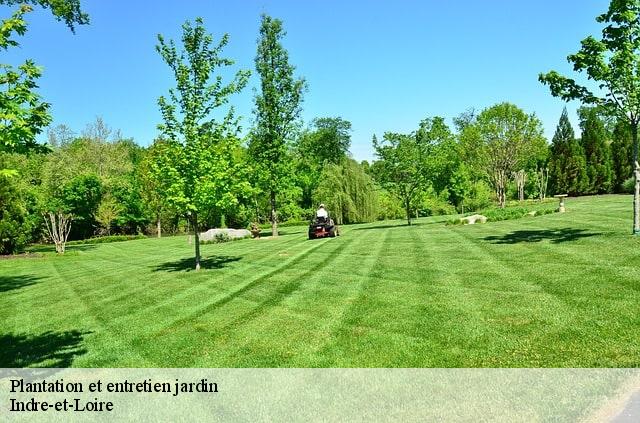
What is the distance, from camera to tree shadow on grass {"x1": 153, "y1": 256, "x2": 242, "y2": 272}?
629 inches

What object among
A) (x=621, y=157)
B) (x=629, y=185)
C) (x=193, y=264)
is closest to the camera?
(x=193, y=264)

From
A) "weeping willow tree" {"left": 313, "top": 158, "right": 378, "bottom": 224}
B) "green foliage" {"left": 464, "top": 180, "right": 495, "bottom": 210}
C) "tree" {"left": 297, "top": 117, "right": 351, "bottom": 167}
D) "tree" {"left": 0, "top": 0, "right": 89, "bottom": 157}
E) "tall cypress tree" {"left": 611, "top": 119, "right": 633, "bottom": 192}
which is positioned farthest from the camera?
"tree" {"left": 297, "top": 117, "right": 351, "bottom": 167}

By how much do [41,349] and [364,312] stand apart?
5480 mm

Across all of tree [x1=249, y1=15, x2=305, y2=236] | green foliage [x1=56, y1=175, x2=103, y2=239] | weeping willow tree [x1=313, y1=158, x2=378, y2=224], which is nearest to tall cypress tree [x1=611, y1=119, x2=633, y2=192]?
weeping willow tree [x1=313, y1=158, x2=378, y2=224]

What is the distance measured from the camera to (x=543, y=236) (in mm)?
15602

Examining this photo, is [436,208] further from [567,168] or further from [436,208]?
[567,168]

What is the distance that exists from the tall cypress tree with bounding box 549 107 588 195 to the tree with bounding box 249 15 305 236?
106ft

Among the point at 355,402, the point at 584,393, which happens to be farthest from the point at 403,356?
the point at 584,393

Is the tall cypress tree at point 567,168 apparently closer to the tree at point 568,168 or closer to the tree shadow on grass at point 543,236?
the tree at point 568,168

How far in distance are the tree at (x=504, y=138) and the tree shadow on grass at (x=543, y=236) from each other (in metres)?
20.3

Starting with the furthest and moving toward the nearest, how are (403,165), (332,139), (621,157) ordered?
1. (332,139)
2. (621,157)
3. (403,165)

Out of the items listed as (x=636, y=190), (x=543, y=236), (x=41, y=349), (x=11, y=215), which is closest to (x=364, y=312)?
(x=41, y=349)

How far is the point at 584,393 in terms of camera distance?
4.65 meters

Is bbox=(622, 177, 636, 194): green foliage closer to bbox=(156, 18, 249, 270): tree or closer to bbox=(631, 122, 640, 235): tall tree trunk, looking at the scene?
bbox=(631, 122, 640, 235): tall tree trunk
